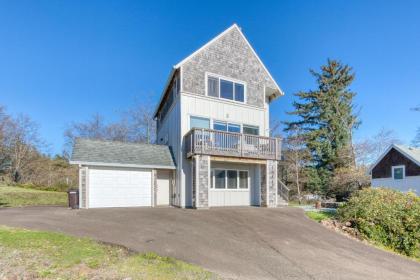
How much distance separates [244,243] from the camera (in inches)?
303

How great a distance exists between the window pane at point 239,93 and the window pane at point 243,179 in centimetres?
467

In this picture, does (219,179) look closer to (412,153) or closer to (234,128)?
(234,128)

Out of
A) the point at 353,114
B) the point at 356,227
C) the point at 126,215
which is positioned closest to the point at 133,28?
the point at 126,215

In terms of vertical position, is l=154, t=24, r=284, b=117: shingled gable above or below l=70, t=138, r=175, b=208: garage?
above

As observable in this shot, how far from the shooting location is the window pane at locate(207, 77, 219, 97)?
15383 millimetres

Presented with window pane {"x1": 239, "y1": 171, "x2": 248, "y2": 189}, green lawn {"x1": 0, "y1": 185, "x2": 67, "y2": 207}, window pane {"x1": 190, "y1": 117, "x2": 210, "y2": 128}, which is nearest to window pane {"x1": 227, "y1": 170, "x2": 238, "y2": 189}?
window pane {"x1": 239, "y1": 171, "x2": 248, "y2": 189}

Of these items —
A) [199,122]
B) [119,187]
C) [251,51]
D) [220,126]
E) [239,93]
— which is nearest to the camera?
[119,187]

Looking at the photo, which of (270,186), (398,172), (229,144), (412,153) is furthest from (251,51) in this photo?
(398,172)

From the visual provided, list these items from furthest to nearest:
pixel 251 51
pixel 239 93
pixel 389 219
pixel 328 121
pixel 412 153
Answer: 1. pixel 328 121
2. pixel 412 153
3. pixel 251 51
4. pixel 239 93
5. pixel 389 219

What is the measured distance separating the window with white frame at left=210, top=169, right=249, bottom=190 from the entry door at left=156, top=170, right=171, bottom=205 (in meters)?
2.98

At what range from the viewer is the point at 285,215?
12.3 meters

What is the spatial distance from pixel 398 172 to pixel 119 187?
21.8 metres

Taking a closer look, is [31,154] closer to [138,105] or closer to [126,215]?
[138,105]

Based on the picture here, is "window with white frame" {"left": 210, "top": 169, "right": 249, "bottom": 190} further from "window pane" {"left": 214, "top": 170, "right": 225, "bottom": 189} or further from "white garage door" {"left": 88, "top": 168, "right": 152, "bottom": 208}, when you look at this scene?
"white garage door" {"left": 88, "top": 168, "right": 152, "bottom": 208}
